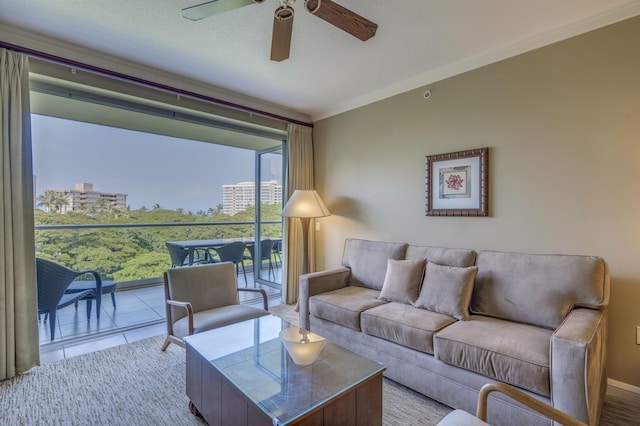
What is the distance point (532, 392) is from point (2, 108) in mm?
4058

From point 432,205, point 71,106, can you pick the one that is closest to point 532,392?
point 432,205

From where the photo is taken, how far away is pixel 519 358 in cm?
171

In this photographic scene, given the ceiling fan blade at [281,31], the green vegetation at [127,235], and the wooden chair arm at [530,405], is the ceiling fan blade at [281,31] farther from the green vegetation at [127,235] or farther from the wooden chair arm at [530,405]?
the green vegetation at [127,235]

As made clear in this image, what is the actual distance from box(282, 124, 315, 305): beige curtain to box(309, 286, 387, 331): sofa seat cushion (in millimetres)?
1318

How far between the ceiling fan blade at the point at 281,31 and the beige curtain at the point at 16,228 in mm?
2065

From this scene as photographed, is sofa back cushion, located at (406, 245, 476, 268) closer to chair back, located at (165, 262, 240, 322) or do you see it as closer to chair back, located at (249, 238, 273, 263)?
chair back, located at (165, 262, 240, 322)

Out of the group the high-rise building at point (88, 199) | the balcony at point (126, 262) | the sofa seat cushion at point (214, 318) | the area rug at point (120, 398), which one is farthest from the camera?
the high-rise building at point (88, 199)

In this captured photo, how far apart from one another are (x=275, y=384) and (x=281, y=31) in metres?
2.06

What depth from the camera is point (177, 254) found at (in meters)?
4.21

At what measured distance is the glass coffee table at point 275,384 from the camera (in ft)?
4.64

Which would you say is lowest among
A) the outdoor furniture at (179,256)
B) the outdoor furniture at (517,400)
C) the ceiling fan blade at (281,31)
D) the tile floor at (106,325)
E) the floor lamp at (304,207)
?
the tile floor at (106,325)

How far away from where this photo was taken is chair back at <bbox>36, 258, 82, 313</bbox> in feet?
9.07

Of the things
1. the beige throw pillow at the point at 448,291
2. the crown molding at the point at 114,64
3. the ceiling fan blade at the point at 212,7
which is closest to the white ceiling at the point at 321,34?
the crown molding at the point at 114,64

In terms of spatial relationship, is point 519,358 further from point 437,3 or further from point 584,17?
point 584,17
